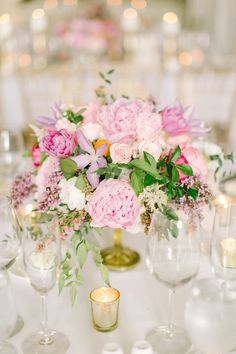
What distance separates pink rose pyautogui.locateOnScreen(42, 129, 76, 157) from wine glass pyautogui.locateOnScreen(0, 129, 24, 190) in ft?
2.38

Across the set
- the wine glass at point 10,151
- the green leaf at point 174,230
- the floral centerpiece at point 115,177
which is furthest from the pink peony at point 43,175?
the wine glass at point 10,151

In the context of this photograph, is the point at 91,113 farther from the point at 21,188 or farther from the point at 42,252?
the point at 42,252

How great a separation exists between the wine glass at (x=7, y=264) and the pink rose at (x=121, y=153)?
0.78 feet

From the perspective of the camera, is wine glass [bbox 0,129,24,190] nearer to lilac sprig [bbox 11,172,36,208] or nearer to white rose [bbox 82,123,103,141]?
lilac sprig [bbox 11,172,36,208]

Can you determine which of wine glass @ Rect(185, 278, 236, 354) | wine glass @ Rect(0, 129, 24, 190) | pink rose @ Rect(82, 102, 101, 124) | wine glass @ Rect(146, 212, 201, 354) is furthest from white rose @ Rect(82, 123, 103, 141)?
wine glass @ Rect(0, 129, 24, 190)

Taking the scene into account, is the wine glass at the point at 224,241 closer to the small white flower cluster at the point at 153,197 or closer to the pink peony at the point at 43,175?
the small white flower cluster at the point at 153,197

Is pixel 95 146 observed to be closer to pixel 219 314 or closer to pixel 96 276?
pixel 96 276

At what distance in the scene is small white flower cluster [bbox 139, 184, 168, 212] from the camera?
109 centimetres

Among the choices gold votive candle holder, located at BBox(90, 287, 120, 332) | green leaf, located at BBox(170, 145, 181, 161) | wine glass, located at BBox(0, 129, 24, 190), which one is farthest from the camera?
wine glass, located at BBox(0, 129, 24, 190)

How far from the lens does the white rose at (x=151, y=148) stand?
1.11 m

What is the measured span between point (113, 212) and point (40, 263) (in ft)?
0.61

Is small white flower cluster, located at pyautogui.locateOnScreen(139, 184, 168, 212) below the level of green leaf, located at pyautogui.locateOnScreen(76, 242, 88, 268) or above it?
above

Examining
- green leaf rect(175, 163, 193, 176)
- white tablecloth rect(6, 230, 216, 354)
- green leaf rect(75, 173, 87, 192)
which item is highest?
green leaf rect(175, 163, 193, 176)

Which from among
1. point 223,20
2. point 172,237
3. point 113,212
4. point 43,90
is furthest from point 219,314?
point 223,20
